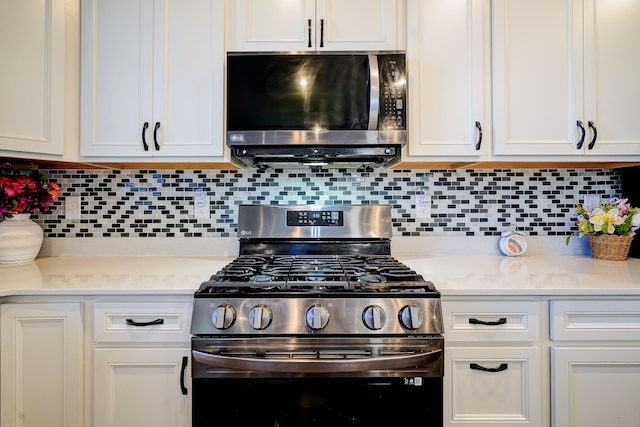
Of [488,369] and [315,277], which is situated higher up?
[315,277]

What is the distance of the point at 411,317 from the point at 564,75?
131 centimetres

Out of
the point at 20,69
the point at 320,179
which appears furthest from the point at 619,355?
the point at 20,69

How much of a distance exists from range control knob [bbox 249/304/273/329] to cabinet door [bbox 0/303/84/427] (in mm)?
609

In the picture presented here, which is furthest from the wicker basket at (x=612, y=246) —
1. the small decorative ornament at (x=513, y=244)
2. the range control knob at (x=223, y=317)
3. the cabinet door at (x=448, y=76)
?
the range control knob at (x=223, y=317)

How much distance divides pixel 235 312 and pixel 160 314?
0.95ft

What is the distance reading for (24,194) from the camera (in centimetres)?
163

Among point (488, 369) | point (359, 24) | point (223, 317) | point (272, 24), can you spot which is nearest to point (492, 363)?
point (488, 369)

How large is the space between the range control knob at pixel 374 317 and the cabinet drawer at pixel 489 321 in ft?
0.82

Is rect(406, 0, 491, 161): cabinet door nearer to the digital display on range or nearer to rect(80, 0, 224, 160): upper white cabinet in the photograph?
the digital display on range

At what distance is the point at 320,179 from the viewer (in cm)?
189

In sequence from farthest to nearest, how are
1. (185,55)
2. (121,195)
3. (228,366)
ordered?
(121,195), (185,55), (228,366)

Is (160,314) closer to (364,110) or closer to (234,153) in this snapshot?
(234,153)

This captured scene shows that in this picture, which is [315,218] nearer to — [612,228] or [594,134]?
[594,134]

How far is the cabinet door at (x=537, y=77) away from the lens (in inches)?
62.2
